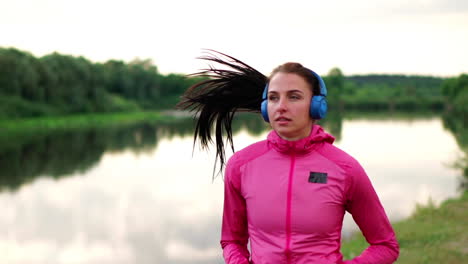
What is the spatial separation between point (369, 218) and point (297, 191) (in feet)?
1.37

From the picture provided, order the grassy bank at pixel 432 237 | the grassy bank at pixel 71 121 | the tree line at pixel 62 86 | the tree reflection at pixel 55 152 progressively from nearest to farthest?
the grassy bank at pixel 432 237 → the tree reflection at pixel 55 152 → the grassy bank at pixel 71 121 → the tree line at pixel 62 86

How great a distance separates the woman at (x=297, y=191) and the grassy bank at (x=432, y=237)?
19.4 ft

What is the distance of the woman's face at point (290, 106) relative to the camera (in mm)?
2516

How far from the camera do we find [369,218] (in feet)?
8.41

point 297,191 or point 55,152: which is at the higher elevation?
point 297,191

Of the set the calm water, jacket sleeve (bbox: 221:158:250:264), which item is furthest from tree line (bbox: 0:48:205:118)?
jacket sleeve (bbox: 221:158:250:264)

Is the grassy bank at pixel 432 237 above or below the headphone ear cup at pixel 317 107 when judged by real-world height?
below

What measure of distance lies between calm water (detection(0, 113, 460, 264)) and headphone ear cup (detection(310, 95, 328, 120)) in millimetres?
11284

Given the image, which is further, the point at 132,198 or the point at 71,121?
the point at 71,121

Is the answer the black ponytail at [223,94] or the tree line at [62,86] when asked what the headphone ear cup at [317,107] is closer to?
the black ponytail at [223,94]

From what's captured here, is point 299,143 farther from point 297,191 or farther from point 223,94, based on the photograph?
point 223,94

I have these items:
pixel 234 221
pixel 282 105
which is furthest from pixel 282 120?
pixel 234 221

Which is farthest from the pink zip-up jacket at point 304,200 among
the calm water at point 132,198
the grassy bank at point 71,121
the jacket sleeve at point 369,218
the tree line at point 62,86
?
the grassy bank at point 71,121

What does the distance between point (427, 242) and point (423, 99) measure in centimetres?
12819
